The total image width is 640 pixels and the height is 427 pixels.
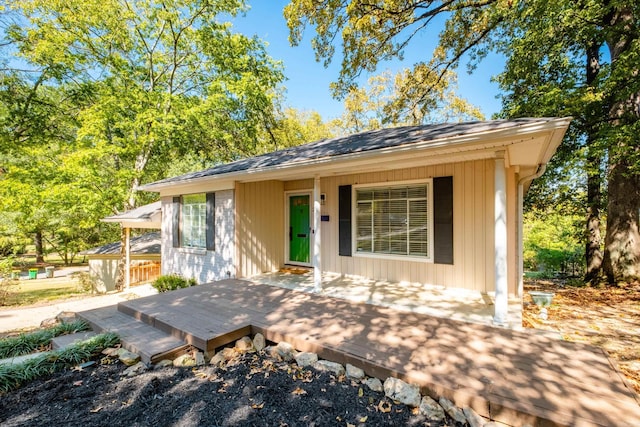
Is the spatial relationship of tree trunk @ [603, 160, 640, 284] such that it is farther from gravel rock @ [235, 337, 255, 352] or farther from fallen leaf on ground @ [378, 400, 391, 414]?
gravel rock @ [235, 337, 255, 352]

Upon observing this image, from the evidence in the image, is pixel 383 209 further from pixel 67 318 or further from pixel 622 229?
pixel 67 318

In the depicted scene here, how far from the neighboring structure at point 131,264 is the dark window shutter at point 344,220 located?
340 inches

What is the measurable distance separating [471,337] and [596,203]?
738cm

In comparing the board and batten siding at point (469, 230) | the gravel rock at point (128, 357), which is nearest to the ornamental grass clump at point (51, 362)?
the gravel rock at point (128, 357)

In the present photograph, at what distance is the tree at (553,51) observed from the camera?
590cm

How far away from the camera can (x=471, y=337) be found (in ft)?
10.5

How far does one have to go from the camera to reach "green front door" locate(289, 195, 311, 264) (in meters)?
7.11

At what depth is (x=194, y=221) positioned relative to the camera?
7.57 meters

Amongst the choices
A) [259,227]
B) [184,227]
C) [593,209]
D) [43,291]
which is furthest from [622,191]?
[43,291]

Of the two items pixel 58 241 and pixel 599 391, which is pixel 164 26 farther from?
pixel 58 241

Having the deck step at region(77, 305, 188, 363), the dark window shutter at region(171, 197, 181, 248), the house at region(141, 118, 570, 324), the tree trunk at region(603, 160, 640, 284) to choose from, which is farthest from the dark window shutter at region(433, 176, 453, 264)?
the dark window shutter at region(171, 197, 181, 248)

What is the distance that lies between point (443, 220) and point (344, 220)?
6.76 feet

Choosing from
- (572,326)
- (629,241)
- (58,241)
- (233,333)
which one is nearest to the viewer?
(233,333)

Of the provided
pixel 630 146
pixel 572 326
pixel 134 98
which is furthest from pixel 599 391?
pixel 134 98
